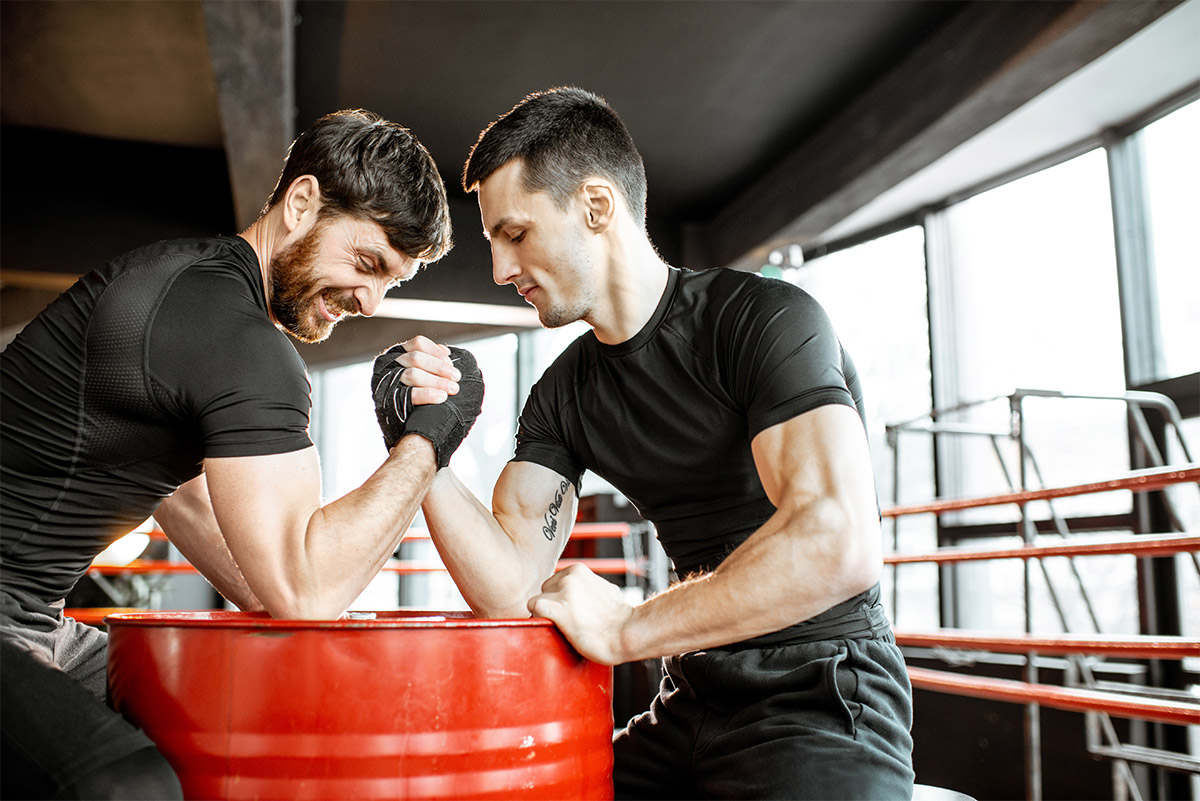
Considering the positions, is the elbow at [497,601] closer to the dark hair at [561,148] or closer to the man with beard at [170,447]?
the man with beard at [170,447]

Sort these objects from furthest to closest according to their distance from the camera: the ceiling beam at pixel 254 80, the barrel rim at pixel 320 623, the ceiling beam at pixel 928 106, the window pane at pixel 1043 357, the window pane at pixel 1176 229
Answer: the window pane at pixel 1043 357 < the window pane at pixel 1176 229 < the ceiling beam at pixel 254 80 < the ceiling beam at pixel 928 106 < the barrel rim at pixel 320 623

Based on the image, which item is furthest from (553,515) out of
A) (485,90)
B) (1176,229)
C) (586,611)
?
(1176,229)

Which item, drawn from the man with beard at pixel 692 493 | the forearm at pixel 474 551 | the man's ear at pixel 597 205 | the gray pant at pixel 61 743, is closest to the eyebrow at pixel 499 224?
the man with beard at pixel 692 493

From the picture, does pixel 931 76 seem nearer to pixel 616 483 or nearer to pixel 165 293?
pixel 616 483

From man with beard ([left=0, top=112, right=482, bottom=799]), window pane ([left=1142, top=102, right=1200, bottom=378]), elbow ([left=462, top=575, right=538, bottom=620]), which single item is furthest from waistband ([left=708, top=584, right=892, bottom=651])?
window pane ([left=1142, top=102, right=1200, bottom=378])

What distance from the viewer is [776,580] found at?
1.40m

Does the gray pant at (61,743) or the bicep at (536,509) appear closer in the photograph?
the gray pant at (61,743)

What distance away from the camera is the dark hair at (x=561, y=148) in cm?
197

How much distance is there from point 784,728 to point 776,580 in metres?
0.29

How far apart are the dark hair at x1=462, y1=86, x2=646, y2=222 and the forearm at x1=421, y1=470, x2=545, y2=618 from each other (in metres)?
0.64

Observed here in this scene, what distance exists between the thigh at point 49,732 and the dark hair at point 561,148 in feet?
3.94

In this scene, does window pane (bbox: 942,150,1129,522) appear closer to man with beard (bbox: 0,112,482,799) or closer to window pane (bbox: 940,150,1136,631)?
window pane (bbox: 940,150,1136,631)

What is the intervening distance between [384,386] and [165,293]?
402mm

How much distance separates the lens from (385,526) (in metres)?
1.56
